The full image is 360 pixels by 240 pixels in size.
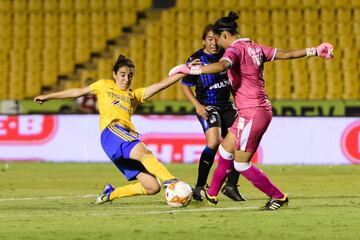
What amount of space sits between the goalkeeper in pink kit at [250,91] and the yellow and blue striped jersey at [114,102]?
3.23ft

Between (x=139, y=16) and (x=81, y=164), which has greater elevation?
(x=139, y=16)

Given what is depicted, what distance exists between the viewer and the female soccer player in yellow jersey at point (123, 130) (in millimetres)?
10455

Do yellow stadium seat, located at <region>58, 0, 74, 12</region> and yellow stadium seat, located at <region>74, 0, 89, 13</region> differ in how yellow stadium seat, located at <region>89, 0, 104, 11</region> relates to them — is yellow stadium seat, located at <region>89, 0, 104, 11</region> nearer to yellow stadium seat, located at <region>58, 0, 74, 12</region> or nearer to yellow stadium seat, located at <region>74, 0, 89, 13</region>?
yellow stadium seat, located at <region>74, 0, 89, 13</region>

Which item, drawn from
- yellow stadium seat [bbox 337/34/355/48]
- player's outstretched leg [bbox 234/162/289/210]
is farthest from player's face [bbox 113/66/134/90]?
yellow stadium seat [bbox 337/34/355/48]

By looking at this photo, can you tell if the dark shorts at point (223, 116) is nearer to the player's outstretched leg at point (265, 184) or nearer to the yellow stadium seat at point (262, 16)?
the player's outstretched leg at point (265, 184)

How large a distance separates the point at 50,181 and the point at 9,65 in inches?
394

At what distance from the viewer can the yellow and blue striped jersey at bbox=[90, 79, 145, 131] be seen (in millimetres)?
10711

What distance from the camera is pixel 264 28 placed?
81.4 feet

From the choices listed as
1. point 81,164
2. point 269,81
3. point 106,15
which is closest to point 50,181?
point 81,164

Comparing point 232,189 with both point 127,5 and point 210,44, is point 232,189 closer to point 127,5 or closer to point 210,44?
point 210,44

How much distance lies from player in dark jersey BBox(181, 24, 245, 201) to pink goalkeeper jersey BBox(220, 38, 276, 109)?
143 centimetres

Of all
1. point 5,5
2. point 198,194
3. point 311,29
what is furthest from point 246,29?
point 198,194

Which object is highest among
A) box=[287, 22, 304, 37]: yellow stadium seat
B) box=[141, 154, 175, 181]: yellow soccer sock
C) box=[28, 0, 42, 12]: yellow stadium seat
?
box=[28, 0, 42, 12]: yellow stadium seat

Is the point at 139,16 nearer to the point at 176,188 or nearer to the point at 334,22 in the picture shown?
the point at 334,22
